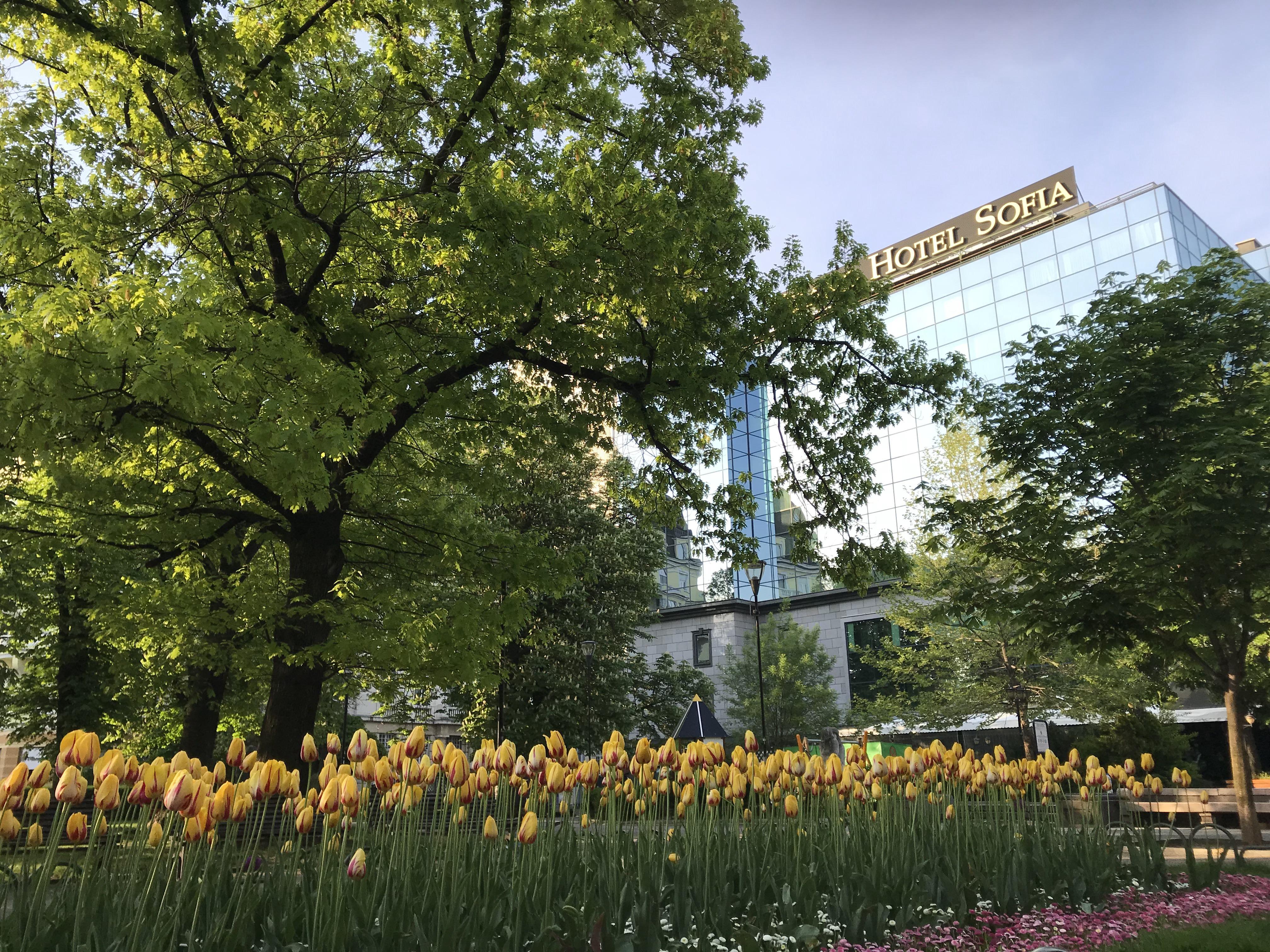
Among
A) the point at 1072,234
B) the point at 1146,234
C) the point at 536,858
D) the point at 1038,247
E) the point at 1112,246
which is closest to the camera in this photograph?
the point at 536,858

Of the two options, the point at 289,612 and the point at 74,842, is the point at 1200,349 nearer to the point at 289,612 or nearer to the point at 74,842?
the point at 289,612

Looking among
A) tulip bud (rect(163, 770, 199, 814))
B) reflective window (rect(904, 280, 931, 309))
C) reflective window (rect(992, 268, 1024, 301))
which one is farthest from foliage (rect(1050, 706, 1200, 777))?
reflective window (rect(904, 280, 931, 309))

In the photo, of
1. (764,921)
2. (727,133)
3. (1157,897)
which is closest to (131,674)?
(727,133)

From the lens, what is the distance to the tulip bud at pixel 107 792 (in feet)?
12.7

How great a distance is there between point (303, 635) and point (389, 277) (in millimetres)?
5025

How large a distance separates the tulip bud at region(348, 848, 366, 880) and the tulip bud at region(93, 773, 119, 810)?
111 centimetres

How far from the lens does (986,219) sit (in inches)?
1966

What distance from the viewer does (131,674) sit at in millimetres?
18219

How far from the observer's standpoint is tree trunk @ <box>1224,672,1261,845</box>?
12.6 m

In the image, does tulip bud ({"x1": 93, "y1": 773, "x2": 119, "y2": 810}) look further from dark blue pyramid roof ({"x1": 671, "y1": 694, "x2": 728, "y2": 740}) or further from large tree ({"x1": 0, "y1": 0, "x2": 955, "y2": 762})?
dark blue pyramid roof ({"x1": 671, "y1": 694, "x2": 728, "y2": 740})

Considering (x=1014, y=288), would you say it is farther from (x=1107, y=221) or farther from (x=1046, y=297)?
(x=1107, y=221)

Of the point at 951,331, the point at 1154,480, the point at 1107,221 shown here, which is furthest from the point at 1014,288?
the point at 1154,480

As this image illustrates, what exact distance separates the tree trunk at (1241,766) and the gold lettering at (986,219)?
41194 mm

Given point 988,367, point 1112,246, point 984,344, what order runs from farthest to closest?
point 984,344 → point 988,367 → point 1112,246
